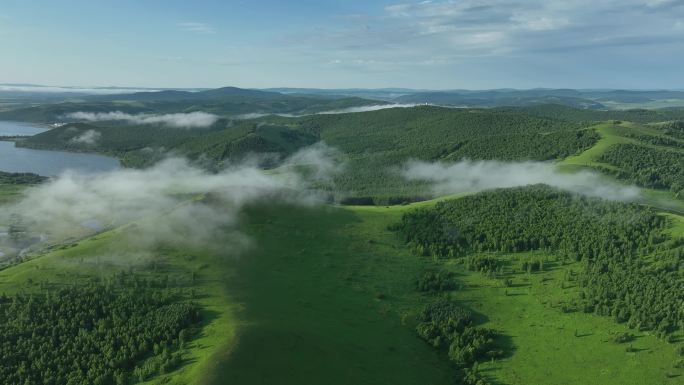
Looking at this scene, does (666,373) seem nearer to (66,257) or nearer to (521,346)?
(521,346)

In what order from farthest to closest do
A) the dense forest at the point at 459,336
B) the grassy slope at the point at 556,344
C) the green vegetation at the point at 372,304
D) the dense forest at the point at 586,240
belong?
the dense forest at the point at 586,240, the dense forest at the point at 459,336, the grassy slope at the point at 556,344, the green vegetation at the point at 372,304

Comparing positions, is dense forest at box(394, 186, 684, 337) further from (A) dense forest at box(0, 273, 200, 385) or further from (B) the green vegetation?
(A) dense forest at box(0, 273, 200, 385)

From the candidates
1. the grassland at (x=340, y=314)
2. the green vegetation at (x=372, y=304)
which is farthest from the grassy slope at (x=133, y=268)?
the green vegetation at (x=372, y=304)

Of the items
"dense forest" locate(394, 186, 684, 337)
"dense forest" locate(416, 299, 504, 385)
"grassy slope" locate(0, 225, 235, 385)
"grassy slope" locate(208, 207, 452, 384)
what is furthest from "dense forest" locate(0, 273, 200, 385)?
"dense forest" locate(394, 186, 684, 337)

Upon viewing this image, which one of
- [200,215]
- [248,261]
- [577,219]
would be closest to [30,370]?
[248,261]

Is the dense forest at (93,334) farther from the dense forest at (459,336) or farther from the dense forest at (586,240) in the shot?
the dense forest at (586,240)

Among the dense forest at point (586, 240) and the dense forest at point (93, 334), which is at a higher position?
the dense forest at point (586, 240)

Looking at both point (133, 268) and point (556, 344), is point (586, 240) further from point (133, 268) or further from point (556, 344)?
point (133, 268)
